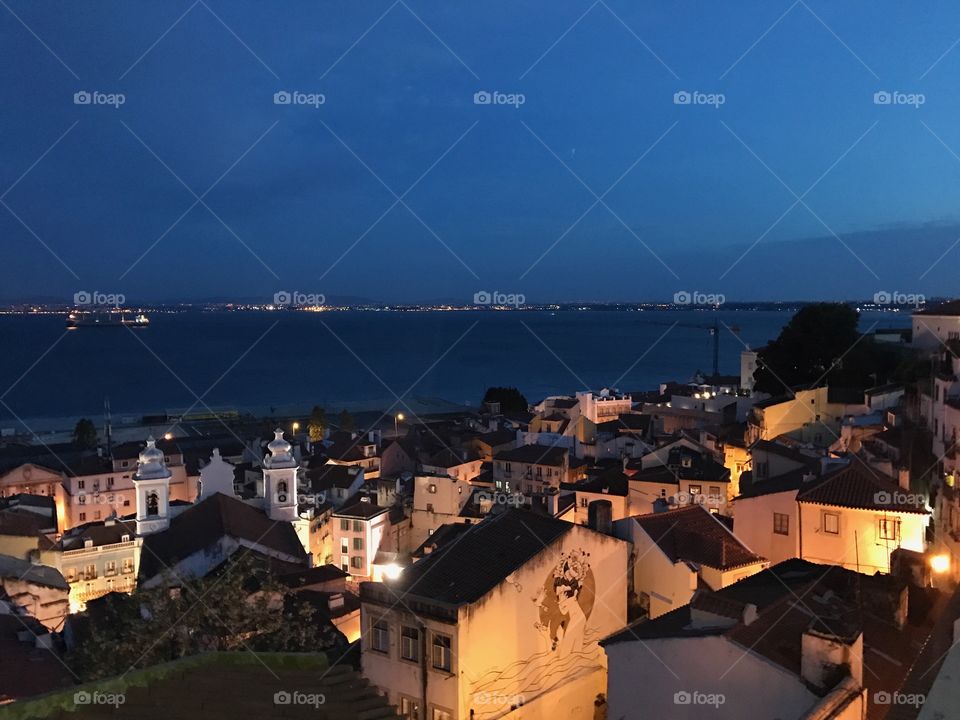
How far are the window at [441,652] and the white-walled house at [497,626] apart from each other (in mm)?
11

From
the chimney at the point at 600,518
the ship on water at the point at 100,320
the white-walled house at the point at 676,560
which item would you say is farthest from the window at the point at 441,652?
the ship on water at the point at 100,320

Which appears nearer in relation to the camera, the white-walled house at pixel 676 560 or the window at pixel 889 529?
the white-walled house at pixel 676 560

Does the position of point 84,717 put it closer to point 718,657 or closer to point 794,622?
point 718,657

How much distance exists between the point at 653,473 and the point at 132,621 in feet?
48.3

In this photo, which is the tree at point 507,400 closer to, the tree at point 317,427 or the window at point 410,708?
the tree at point 317,427

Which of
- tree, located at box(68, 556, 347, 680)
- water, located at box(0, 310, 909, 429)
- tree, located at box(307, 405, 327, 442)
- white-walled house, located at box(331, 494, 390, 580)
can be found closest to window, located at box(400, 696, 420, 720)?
tree, located at box(68, 556, 347, 680)

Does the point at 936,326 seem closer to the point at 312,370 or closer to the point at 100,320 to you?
the point at 312,370

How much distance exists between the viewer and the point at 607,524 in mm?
11711

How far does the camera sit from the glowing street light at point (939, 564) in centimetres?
877

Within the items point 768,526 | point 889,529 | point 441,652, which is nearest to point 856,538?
point 889,529

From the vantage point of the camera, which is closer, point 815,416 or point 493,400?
point 815,416

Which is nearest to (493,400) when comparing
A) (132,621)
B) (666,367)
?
(666,367)

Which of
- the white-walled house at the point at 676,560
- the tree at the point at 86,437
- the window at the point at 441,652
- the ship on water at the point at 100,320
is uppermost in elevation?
the ship on water at the point at 100,320

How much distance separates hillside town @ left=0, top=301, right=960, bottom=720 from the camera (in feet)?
17.5
